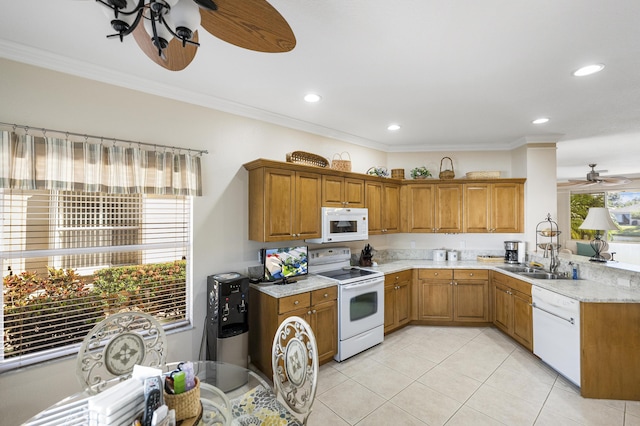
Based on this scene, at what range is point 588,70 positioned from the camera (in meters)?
2.23

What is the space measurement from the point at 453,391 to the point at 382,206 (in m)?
2.39

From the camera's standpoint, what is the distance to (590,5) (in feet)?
5.08

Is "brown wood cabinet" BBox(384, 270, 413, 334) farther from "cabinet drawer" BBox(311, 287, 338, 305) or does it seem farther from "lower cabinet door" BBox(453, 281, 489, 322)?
"cabinet drawer" BBox(311, 287, 338, 305)

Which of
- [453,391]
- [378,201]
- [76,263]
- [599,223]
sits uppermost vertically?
[378,201]

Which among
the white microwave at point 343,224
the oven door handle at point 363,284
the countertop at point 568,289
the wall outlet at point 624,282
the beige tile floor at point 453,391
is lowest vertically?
the beige tile floor at point 453,391

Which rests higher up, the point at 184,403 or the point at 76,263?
the point at 76,263

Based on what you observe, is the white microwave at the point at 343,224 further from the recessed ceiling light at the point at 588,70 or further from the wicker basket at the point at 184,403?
the recessed ceiling light at the point at 588,70

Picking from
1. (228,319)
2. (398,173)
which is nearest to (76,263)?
(228,319)

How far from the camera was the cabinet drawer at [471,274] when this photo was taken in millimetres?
3961

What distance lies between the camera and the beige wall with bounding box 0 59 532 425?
6.47 feet

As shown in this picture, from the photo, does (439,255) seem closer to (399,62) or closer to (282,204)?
(282,204)

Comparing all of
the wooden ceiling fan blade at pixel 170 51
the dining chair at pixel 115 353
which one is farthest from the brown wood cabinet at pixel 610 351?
the wooden ceiling fan blade at pixel 170 51

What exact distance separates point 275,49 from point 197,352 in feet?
9.00

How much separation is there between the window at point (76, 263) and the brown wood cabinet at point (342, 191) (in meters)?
1.65
